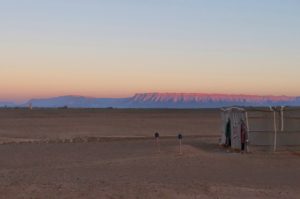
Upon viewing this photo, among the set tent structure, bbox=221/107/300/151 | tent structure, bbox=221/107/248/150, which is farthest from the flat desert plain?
tent structure, bbox=221/107/300/151

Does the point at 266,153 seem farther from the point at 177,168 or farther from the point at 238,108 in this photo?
the point at 177,168

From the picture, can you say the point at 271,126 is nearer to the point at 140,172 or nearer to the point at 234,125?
the point at 234,125

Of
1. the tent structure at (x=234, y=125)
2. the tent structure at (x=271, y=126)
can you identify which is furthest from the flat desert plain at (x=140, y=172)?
the tent structure at (x=271, y=126)

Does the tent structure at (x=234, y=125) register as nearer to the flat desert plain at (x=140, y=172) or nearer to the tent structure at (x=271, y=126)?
the tent structure at (x=271, y=126)

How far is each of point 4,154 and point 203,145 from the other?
1027 cm

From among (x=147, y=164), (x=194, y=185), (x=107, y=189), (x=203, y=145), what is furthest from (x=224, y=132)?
(x=107, y=189)

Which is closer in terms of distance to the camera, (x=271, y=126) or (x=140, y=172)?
(x=140, y=172)

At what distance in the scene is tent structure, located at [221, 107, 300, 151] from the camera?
28.8 meters

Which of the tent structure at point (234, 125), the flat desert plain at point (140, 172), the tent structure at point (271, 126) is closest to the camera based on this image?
the flat desert plain at point (140, 172)

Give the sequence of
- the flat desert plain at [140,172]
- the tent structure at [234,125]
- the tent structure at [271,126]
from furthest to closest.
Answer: the tent structure at [234,125] → the tent structure at [271,126] → the flat desert plain at [140,172]

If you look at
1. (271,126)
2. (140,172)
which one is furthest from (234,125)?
(140,172)

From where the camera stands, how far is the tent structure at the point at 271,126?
28797 mm

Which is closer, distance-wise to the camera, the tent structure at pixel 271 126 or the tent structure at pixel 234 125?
the tent structure at pixel 271 126

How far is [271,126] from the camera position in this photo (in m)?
29.0
